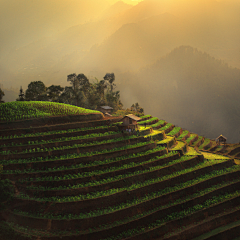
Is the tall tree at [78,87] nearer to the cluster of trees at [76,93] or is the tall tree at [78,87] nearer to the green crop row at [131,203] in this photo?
the cluster of trees at [76,93]

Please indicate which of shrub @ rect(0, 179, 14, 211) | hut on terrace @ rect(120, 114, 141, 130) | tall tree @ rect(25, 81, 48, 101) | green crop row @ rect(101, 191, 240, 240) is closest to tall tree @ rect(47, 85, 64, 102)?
tall tree @ rect(25, 81, 48, 101)

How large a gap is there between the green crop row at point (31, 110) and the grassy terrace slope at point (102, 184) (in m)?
0.11

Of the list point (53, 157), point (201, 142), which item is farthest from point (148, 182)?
point (201, 142)

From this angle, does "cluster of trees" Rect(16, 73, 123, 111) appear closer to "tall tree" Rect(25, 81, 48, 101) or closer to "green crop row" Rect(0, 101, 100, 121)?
"tall tree" Rect(25, 81, 48, 101)

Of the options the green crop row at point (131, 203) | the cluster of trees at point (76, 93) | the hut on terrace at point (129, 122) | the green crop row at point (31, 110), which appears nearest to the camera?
the green crop row at point (131, 203)

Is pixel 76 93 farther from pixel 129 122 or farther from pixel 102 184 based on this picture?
pixel 102 184

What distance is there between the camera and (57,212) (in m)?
12.7

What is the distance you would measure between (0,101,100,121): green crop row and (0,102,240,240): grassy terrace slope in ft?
0.36

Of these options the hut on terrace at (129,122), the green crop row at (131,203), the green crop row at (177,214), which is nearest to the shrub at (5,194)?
the green crop row at (131,203)

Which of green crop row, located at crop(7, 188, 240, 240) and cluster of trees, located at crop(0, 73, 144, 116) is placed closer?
green crop row, located at crop(7, 188, 240, 240)

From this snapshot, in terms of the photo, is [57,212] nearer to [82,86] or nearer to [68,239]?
[68,239]

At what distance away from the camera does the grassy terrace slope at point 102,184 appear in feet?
41.0

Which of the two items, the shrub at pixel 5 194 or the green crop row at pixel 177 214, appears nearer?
the shrub at pixel 5 194

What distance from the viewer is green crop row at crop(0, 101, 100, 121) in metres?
→ 19.7
